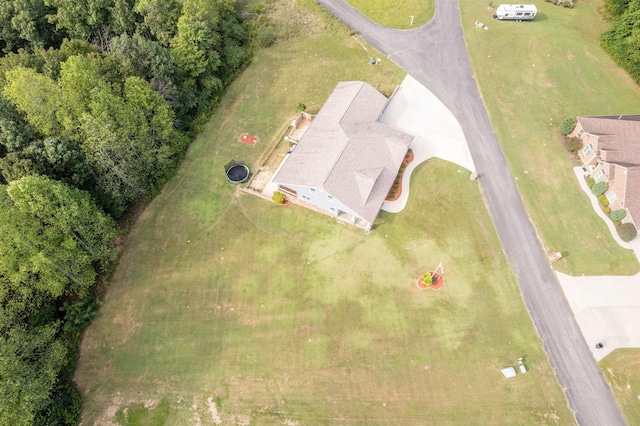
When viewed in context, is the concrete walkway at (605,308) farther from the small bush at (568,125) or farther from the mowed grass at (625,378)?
the small bush at (568,125)

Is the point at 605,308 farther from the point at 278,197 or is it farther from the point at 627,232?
the point at 278,197

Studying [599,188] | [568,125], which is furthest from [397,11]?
[599,188]

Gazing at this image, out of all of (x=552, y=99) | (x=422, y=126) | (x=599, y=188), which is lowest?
(x=599, y=188)

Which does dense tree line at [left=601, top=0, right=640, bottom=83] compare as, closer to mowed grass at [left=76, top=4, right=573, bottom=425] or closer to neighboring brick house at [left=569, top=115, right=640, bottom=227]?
neighboring brick house at [left=569, top=115, right=640, bottom=227]

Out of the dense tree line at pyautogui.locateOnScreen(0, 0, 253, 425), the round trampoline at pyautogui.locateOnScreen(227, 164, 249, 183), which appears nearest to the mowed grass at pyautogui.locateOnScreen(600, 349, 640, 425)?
the round trampoline at pyautogui.locateOnScreen(227, 164, 249, 183)

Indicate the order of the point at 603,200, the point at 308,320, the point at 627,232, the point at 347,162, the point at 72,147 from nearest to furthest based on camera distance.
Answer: the point at 308,320 < the point at 72,147 < the point at 627,232 < the point at 347,162 < the point at 603,200

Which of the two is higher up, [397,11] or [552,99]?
[397,11]

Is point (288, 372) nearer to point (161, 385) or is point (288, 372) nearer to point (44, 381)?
point (161, 385)
